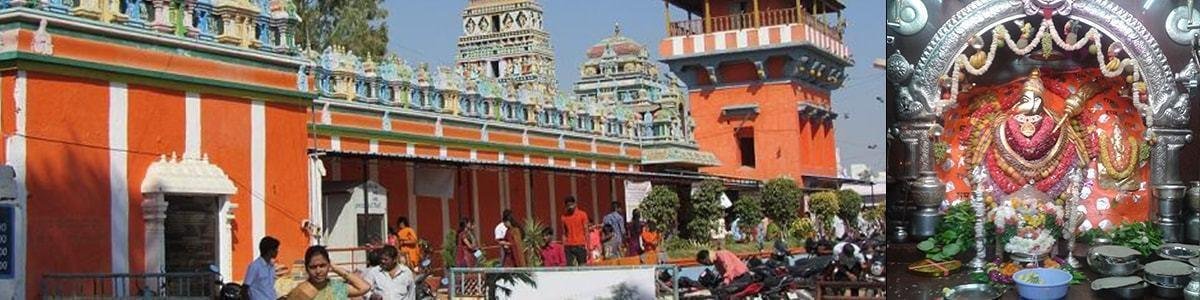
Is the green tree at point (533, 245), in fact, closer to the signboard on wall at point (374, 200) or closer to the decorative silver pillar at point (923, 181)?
the signboard on wall at point (374, 200)

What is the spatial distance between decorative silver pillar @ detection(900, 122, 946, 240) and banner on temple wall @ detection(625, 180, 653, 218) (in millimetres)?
13362

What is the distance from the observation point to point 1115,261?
20.8ft

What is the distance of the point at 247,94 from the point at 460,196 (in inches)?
213

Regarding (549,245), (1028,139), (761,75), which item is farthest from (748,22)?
(1028,139)

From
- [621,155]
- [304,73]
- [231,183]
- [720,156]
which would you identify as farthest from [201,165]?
[720,156]

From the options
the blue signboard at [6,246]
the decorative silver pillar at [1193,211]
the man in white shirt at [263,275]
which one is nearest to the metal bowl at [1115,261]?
the decorative silver pillar at [1193,211]

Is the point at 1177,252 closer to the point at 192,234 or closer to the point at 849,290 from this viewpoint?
the point at 849,290

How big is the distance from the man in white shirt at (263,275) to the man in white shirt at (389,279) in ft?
1.84

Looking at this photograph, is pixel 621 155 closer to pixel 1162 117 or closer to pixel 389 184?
pixel 389 184

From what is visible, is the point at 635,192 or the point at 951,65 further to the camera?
the point at 635,192

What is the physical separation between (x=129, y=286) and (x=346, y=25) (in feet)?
43.0

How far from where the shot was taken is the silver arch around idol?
621cm

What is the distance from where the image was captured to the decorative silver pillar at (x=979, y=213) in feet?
21.0

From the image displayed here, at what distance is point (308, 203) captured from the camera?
41.2 ft
